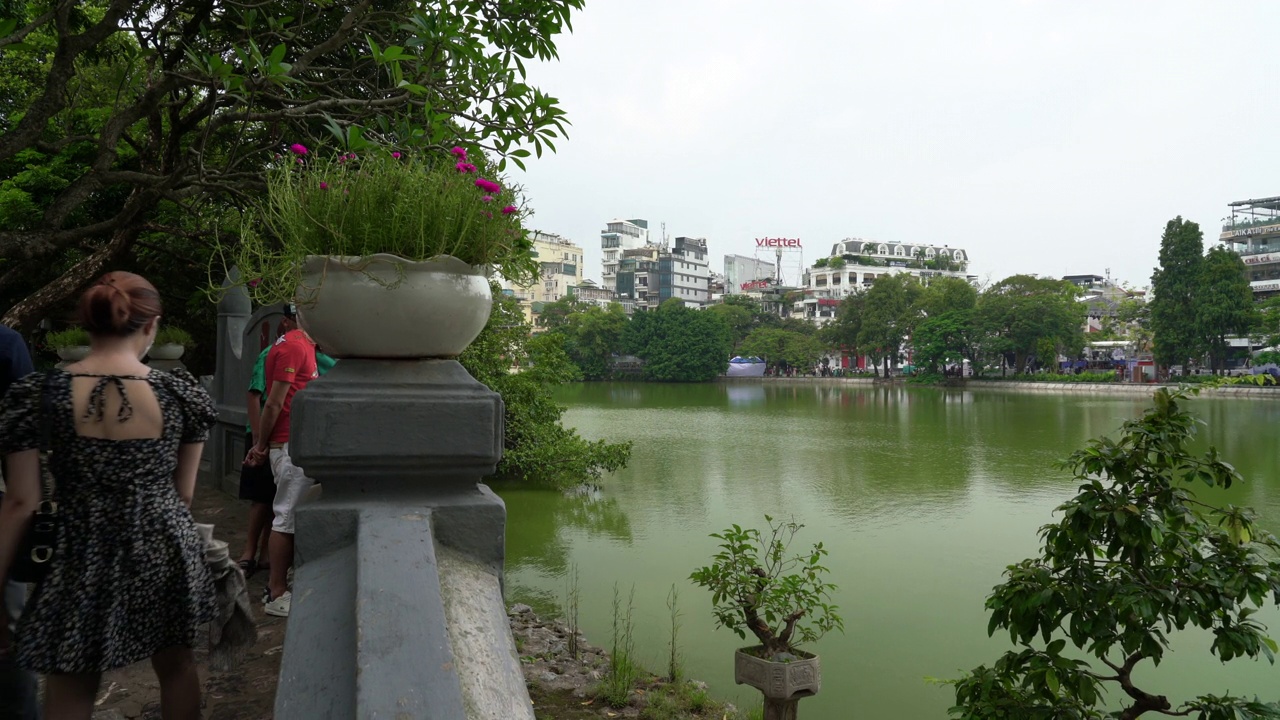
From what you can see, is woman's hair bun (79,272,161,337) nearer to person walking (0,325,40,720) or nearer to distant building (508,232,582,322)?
person walking (0,325,40,720)

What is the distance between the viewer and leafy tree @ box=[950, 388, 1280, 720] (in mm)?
2221

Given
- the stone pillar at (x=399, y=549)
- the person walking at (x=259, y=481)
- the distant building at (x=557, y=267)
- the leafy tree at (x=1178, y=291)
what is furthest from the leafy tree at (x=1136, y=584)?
the distant building at (x=557, y=267)

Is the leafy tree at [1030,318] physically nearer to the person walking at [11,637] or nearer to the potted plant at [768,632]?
the potted plant at [768,632]

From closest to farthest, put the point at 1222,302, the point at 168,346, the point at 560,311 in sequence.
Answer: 1. the point at 168,346
2. the point at 1222,302
3. the point at 560,311

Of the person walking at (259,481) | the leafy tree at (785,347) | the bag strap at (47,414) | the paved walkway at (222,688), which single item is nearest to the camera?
the bag strap at (47,414)

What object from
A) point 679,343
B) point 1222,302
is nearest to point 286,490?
point 1222,302

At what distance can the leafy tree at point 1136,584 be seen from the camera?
222 centimetres

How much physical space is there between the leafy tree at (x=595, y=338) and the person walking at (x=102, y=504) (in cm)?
4611

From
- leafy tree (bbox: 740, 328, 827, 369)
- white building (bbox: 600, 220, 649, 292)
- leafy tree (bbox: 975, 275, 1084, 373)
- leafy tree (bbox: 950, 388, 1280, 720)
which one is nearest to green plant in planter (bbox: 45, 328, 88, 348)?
leafy tree (bbox: 950, 388, 1280, 720)

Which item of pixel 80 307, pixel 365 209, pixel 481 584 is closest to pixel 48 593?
pixel 80 307

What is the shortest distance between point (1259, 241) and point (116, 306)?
62067 mm

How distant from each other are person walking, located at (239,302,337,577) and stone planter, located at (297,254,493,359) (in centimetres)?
165

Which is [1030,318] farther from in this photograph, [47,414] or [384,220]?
[47,414]

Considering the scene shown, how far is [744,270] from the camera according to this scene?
82062mm
